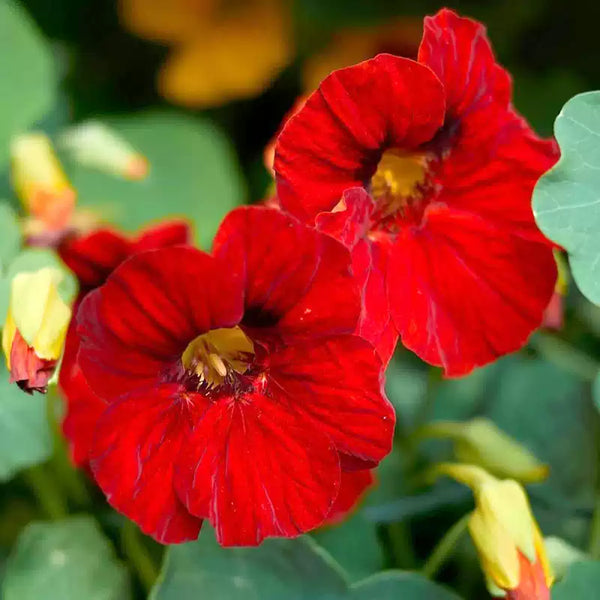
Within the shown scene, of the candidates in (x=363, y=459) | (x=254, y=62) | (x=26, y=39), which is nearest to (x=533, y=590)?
(x=363, y=459)

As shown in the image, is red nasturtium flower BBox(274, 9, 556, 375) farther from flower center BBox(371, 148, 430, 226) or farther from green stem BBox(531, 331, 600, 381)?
green stem BBox(531, 331, 600, 381)

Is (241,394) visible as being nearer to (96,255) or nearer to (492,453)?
(96,255)

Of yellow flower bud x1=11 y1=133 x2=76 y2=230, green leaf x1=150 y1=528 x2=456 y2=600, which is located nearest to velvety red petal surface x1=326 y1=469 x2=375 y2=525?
green leaf x1=150 y1=528 x2=456 y2=600

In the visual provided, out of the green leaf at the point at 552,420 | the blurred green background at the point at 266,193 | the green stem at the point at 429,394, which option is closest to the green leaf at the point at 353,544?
the blurred green background at the point at 266,193

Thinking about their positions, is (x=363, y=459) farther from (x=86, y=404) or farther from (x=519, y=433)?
(x=519, y=433)

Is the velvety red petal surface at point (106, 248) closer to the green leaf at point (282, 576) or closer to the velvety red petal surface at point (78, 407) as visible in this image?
the velvety red petal surface at point (78, 407)

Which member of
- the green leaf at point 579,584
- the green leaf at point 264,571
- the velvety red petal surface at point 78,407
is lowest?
the green leaf at point 579,584
